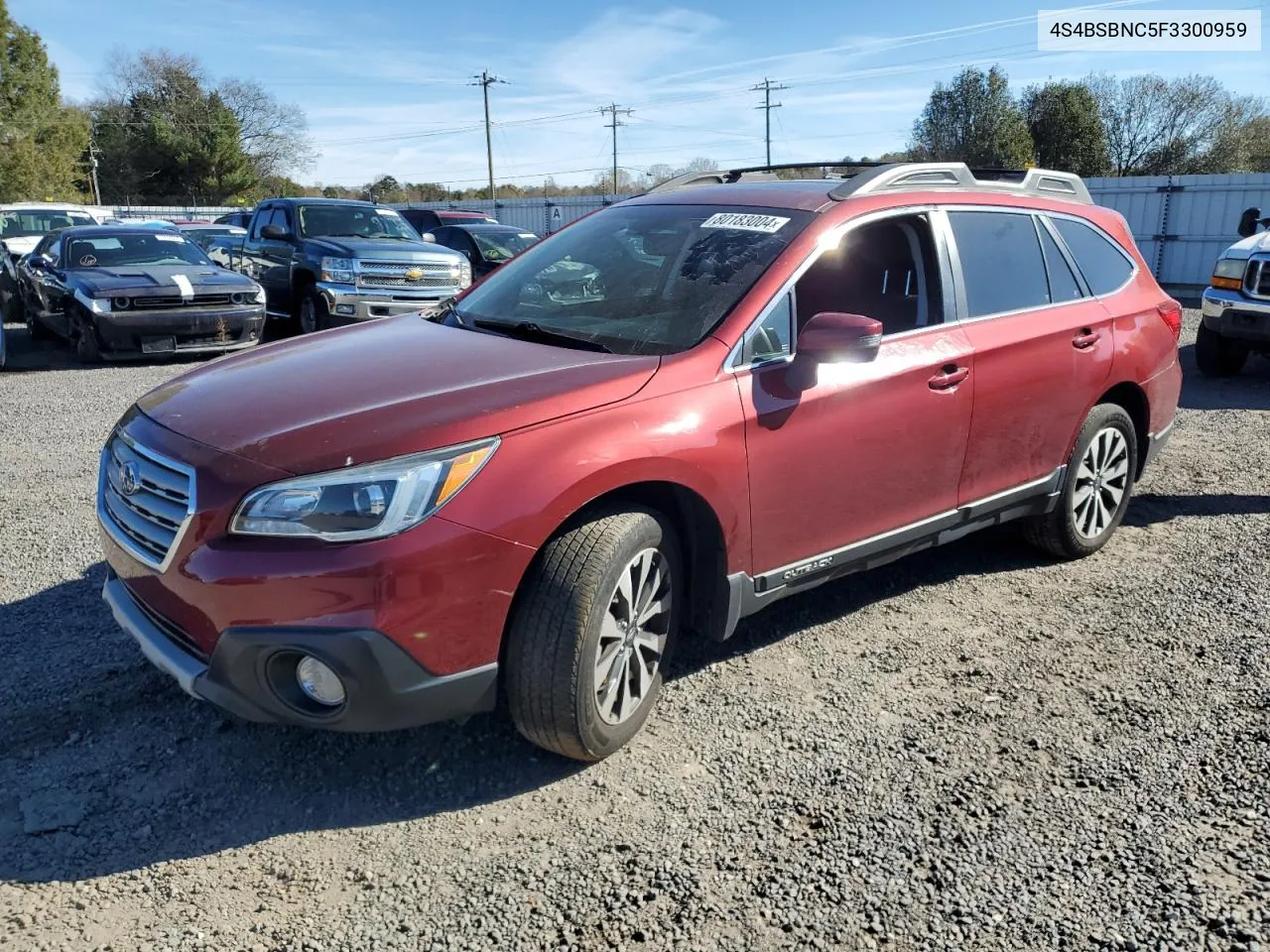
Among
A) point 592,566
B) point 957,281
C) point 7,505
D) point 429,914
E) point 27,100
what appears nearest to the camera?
point 429,914

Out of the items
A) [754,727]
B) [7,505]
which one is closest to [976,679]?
[754,727]

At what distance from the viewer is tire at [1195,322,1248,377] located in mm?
9859

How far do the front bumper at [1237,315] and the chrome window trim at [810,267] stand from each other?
22.8ft

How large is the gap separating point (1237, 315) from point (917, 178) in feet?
23.1

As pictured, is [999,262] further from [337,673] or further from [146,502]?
[146,502]

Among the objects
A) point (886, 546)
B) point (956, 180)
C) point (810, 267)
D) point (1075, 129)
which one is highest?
point (1075, 129)

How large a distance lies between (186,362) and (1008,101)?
4442 cm

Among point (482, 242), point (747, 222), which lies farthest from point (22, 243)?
point (747, 222)

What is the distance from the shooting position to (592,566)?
2766 millimetres

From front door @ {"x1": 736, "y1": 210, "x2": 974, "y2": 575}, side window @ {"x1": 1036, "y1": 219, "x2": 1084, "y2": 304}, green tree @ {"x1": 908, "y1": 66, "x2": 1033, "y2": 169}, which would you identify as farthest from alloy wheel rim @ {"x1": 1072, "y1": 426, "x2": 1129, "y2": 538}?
green tree @ {"x1": 908, "y1": 66, "x2": 1033, "y2": 169}

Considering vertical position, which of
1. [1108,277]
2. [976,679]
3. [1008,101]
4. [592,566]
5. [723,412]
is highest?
[1008,101]

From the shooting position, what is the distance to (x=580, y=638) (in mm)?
2740

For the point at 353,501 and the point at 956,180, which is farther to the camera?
the point at 956,180

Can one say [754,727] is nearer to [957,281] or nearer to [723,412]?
[723,412]
